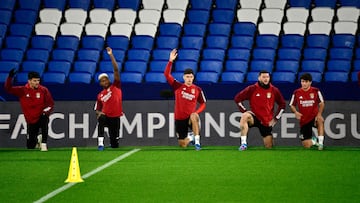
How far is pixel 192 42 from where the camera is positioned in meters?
23.3

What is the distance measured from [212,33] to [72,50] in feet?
11.8

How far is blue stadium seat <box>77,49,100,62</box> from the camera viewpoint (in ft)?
74.6

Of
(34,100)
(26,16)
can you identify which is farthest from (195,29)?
(34,100)

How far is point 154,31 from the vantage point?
2373cm

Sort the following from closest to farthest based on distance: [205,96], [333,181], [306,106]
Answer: [333,181], [306,106], [205,96]

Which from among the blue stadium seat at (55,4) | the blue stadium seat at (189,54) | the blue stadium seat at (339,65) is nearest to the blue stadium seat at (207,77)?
the blue stadium seat at (189,54)

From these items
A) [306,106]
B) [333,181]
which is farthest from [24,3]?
[333,181]

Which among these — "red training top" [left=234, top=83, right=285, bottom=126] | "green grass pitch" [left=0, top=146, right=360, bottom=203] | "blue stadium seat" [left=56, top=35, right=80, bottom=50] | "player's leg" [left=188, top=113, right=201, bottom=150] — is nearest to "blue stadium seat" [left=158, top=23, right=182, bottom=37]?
"blue stadium seat" [left=56, top=35, right=80, bottom=50]

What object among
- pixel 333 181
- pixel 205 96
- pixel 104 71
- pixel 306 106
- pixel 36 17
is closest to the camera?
pixel 333 181

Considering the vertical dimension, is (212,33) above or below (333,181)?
above

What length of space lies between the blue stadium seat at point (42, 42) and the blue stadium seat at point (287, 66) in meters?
5.74

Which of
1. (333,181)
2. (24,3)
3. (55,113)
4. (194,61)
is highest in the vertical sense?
(24,3)

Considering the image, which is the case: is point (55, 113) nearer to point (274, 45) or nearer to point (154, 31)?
point (154, 31)

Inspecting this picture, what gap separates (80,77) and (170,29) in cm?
308
